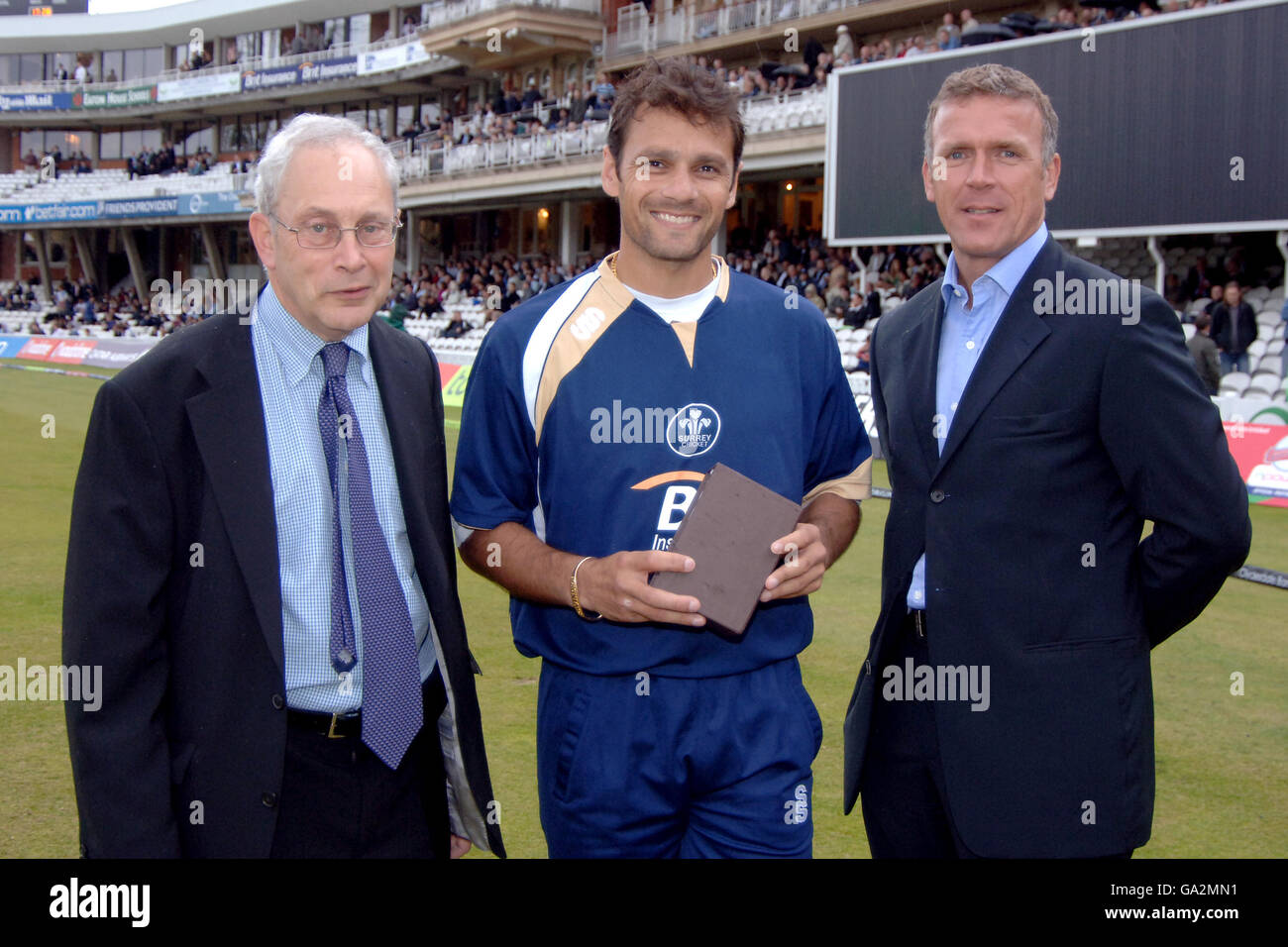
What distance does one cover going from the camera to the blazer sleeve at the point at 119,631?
2.54 m

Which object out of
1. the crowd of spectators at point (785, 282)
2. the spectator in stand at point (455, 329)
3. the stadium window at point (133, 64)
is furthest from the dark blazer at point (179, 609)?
the stadium window at point (133, 64)

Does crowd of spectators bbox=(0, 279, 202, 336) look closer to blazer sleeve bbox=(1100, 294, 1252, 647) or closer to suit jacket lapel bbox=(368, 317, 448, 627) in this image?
suit jacket lapel bbox=(368, 317, 448, 627)

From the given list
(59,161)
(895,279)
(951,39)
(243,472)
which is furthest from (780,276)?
(59,161)

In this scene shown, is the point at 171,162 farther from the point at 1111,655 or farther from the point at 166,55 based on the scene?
the point at 1111,655

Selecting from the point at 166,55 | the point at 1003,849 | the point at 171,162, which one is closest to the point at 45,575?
the point at 1003,849

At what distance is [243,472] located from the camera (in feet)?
8.89

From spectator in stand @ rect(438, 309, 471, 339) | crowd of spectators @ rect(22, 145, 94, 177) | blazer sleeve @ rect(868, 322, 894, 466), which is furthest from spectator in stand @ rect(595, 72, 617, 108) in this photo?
crowd of spectators @ rect(22, 145, 94, 177)

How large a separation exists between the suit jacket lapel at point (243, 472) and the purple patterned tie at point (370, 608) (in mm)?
162

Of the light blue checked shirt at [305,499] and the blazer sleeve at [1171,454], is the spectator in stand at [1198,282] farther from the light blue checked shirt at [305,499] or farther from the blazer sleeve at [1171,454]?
the light blue checked shirt at [305,499]

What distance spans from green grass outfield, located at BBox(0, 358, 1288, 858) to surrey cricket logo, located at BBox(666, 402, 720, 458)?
77 centimetres

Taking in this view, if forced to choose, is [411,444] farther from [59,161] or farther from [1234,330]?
[59,161]

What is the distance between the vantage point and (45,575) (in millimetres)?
8609

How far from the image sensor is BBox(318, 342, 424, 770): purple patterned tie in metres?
2.81

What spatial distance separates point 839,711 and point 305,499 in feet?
13.4
